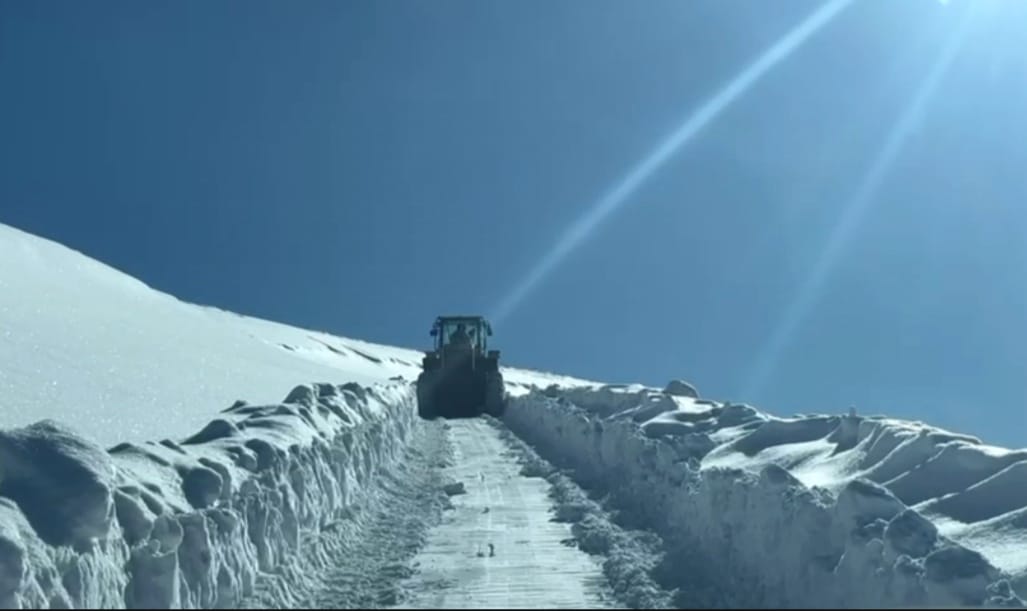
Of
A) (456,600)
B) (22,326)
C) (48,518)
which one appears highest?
(22,326)

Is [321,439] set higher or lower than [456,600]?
higher

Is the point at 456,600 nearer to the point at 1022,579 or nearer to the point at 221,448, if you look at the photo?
the point at 221,448

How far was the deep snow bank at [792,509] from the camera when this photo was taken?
695 cm

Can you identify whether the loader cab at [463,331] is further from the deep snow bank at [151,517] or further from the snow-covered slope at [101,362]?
the deep snow bank at [151,517]

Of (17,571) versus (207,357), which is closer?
(17,571)

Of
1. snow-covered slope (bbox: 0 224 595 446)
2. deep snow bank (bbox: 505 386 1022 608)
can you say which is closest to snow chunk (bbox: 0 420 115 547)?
deep snow bank (bbox: 505 386 1022 608)

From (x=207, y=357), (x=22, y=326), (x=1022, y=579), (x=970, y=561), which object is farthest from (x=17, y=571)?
(x=207, y=357)

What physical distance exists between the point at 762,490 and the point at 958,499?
6.80 feet

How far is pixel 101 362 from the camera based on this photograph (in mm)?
22422

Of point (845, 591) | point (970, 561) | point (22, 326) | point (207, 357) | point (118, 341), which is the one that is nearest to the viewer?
point (970, 561)

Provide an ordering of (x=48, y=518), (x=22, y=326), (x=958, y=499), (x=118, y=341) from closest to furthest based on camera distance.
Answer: (x=48, y=518) → (x=958, y=499) → (x=22, y=326) → (x=118, y=341)

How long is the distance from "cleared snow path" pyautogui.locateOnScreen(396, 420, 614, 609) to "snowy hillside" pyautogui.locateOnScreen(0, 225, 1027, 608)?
5 centimetres

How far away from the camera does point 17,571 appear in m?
5.80

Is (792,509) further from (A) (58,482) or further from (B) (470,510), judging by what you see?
(B) (470,510)
